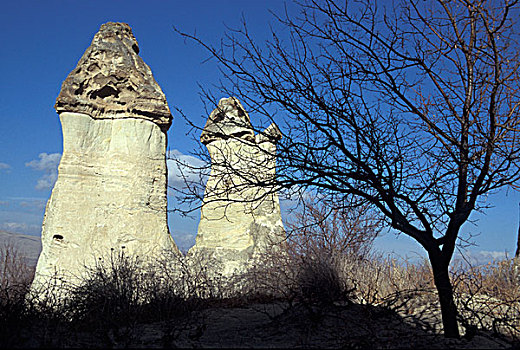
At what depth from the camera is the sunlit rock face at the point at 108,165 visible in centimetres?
968

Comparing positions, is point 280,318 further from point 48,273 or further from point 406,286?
point 48,273

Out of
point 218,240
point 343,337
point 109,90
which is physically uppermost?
point 109,90

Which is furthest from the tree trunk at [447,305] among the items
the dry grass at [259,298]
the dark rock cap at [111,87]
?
the dark rock cap at [111,87]

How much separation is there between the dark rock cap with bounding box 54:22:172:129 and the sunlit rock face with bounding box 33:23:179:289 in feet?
0.08

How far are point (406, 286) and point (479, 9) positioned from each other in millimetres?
5146

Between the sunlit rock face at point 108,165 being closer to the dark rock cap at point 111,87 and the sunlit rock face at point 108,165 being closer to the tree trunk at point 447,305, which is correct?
the dark rock cap at point 111,87

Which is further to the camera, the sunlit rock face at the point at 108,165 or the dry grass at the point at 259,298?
the sunlit rock face at the point at 108,165

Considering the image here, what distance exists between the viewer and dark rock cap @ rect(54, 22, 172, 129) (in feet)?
34.1

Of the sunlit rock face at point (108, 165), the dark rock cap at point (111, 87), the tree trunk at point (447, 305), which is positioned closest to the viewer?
the tree trunk at point (447, 305)

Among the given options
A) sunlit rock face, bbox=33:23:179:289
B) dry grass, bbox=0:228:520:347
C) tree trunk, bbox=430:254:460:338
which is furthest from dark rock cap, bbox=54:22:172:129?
tree trunk, bbox=430:254:460:338

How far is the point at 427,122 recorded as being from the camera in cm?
482

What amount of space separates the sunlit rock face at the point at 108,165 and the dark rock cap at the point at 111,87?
23mm

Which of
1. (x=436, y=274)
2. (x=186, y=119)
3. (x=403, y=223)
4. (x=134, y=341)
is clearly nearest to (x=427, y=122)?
(x=403, y=223)

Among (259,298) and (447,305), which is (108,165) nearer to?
(259,298)
